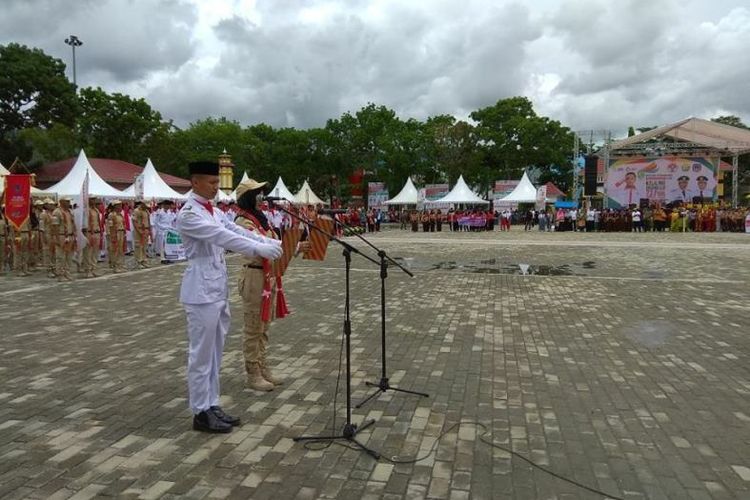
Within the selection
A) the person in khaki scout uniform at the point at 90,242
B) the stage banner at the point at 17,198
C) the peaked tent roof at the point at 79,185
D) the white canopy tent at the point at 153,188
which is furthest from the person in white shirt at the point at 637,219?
the stage banner at the point at 17,198

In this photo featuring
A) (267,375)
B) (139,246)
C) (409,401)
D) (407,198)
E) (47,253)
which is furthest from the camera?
(407,198)

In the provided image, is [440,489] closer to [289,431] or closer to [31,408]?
[289,431]

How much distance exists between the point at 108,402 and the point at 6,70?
4688 centimetres

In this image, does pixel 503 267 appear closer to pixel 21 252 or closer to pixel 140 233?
pixel 140 233

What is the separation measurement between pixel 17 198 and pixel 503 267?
1240cm

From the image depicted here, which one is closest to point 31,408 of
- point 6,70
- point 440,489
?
point 440,489

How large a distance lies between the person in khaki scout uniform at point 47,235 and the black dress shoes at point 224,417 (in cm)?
1115

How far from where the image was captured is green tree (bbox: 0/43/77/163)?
137ft

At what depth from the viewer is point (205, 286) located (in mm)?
4082

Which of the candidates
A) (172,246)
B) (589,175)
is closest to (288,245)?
(172,246)

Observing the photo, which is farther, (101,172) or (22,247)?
(101,172)

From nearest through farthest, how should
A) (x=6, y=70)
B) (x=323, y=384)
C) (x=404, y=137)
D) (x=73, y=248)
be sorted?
(x=323, y=384) < (x=73, y=248) < (x=6, y=70) < (x=404, y=137)

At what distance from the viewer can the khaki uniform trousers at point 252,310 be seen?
504cm

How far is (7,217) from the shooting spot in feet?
46.1
